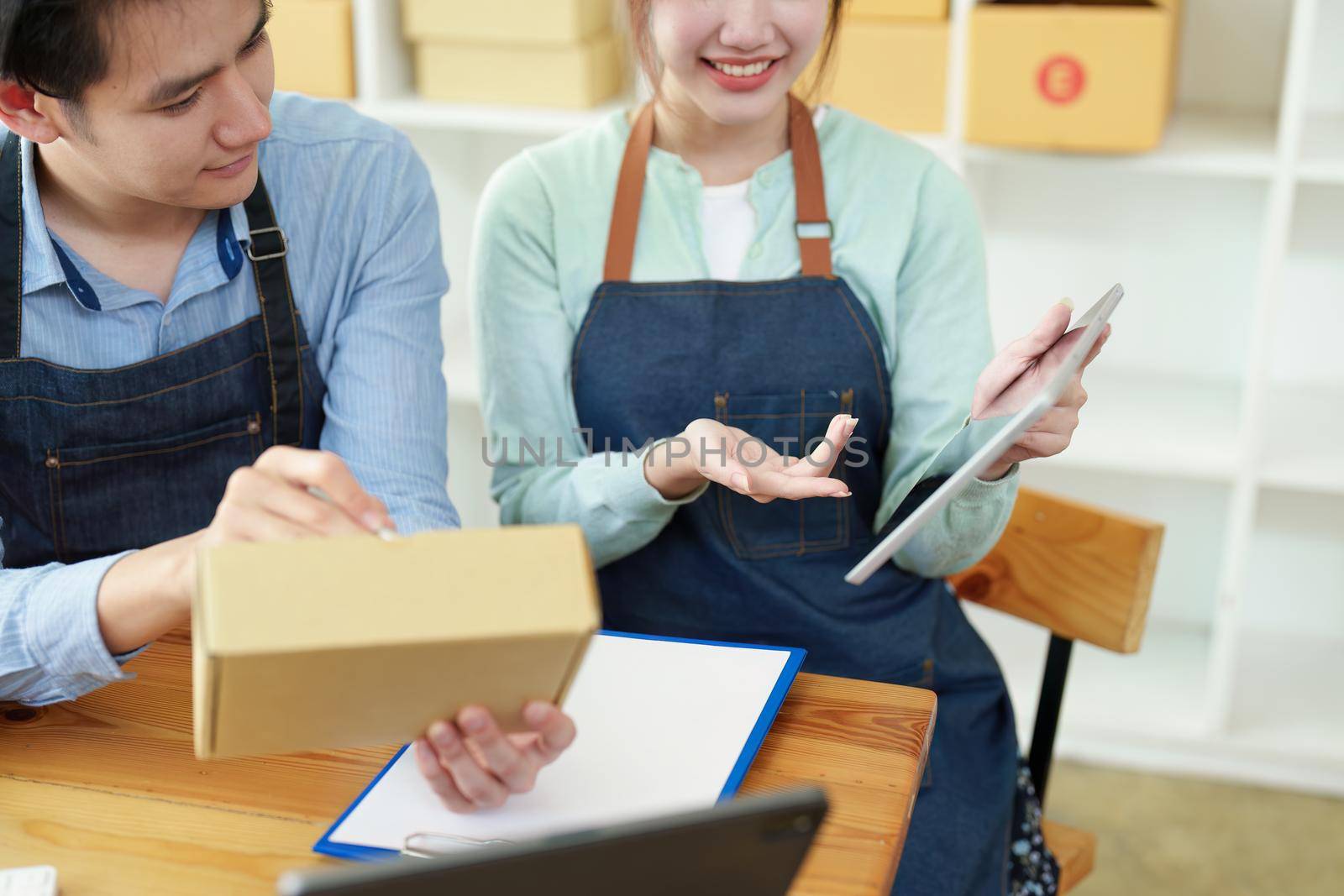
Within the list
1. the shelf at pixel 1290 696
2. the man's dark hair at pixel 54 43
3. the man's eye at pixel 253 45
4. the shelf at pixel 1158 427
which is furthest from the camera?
the shelf at pixel 1290 696

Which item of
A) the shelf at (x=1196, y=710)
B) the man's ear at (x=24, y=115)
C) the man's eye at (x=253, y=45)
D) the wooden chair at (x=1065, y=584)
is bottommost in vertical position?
the shelf at (x=1196, y=710)

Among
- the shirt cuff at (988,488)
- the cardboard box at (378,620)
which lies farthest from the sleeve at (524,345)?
the cardboard box at (378,620)

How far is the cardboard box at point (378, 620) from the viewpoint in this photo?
74 centimetres

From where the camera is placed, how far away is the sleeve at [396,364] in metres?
1.27

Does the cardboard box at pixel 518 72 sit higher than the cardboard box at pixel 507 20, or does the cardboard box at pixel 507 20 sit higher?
the cardboard box at pixel 507 20

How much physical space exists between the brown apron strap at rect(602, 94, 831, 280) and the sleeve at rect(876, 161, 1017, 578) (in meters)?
0.09

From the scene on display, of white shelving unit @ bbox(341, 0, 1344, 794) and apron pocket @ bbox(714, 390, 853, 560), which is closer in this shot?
apron pocket @ bbox(714, 390, 853, 560)

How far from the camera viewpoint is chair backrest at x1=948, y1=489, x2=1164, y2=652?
1.33 meters

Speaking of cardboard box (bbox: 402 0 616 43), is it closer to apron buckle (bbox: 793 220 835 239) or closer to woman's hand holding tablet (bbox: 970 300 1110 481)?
apron buckle (bbox: 793 220 835 239)

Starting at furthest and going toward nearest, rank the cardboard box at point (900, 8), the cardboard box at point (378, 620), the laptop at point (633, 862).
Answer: the cardboard box at point (900, 8)
the cardboard box at point (378, 620)
the laptop at point (633, 862)

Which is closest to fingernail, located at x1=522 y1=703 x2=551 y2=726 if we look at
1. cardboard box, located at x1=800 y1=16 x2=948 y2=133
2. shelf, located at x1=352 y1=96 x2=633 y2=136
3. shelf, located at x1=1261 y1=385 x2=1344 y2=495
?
cardboard box, located at x1=800 y1=16 x2=948 y2=133

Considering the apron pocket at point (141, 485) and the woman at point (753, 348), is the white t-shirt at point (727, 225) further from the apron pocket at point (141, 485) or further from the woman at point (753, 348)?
the apron pocket at point (141, 485)

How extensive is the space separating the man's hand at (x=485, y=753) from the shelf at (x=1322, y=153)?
150 centimetres

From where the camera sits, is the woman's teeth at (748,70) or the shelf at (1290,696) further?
the shelf at (1290,696)
